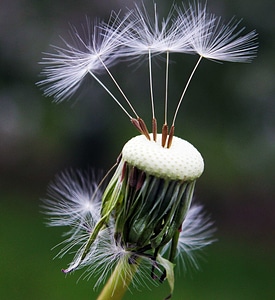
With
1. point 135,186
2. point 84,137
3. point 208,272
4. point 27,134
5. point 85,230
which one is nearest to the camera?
point 135,186

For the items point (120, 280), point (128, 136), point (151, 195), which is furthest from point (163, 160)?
point (128, 136)

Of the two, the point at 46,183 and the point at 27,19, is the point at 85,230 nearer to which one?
the point at 27,19

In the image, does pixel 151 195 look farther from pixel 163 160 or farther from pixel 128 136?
pixel 128 136

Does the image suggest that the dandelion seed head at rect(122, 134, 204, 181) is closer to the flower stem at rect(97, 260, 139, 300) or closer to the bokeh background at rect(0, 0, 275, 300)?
the flower stem at rect(97, 260, 139, 300)

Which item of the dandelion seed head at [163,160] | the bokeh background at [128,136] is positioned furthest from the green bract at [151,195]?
the bokeh background at [128,136]

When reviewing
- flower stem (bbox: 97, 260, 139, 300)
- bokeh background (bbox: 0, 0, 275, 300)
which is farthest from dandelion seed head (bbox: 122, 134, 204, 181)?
bokeh background (bbox: 0, 0, 275, 300)

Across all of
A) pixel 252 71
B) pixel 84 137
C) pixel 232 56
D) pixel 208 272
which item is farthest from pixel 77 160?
pixel 232 56
